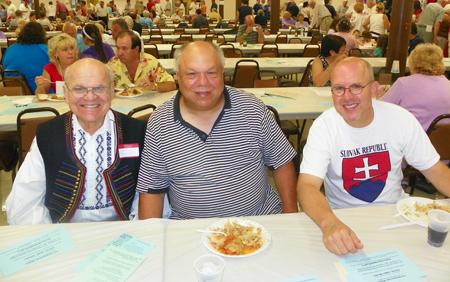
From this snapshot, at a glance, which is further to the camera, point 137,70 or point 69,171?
point 137,70

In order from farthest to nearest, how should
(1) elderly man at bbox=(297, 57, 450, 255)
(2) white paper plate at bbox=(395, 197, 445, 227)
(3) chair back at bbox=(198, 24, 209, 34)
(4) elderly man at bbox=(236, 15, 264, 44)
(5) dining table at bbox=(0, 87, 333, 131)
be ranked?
(3) chair back at bbox=(198, 24, 209, 34), (4) elderly man at bbox=(236, 15, 264, 44), (5) dining table at bbox=(0, 87, 333, 131), (1) elderly man at bbox=(297, 57, 450, 255), (2) white paper plate at bbox=(395, 197, 445, 227)

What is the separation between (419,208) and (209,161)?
93cm

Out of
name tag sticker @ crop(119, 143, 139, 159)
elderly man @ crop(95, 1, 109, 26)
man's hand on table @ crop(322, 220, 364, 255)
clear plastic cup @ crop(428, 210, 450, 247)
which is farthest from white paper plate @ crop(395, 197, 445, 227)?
elderly man @ crop(95, 1, 109, 26)

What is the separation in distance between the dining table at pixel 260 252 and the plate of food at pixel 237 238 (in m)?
0.02

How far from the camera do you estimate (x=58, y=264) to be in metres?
1.27

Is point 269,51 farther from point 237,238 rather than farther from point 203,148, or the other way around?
point 237,238

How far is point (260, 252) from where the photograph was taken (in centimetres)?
133

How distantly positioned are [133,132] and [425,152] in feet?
4.64

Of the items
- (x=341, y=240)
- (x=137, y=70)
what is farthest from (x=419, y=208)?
(x=137, y=70)

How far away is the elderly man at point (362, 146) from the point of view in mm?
1761

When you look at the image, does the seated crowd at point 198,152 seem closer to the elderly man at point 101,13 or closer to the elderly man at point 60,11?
the elderly man at point 101,13

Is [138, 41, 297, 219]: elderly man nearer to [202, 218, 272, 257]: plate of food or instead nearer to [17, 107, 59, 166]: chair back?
[202, 218, 272, 257]: plate of food

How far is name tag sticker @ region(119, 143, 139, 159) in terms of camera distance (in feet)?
6.04

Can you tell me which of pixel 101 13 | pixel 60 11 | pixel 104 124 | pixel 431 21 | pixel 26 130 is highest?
pixel 60 11
